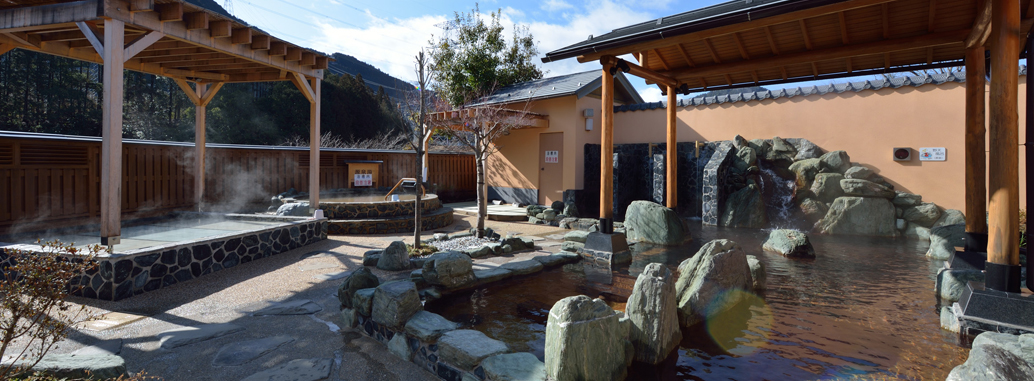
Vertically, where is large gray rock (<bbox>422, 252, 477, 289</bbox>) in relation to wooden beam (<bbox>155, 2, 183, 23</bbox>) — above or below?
below

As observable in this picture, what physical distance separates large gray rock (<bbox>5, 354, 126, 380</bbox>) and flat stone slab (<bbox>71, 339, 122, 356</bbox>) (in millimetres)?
762

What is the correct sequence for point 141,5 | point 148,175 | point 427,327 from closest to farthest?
point 427,327
point 141,5
point 148,175

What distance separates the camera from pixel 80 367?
2705 mm

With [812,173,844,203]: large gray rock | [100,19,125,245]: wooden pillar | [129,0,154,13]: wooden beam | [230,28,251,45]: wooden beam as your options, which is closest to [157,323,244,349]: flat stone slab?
[100,19,125,245]: wooden pillar

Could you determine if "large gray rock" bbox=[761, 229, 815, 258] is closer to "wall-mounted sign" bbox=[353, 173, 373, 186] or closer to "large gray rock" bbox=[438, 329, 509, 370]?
"large gray rock" bbox=[438, 329, 509, 370]

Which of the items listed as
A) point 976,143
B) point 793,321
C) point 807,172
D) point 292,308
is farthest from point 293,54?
point 807,172

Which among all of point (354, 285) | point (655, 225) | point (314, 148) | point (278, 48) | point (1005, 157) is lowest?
point (354, 285)

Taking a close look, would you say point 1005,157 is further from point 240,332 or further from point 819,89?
point 819,89

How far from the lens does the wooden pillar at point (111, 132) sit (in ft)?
17.7

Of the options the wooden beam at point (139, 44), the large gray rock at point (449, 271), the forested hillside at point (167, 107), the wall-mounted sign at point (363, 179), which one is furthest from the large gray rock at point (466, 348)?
the forested hillside at point (167, 107)

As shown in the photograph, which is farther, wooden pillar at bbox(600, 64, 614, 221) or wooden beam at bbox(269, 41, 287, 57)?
wooden beam at bbox(269, 41, 287, 57)

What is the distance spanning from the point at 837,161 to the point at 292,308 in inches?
458

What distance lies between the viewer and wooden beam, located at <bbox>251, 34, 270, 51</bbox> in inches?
293

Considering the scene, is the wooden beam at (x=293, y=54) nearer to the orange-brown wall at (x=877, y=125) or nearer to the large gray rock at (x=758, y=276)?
the large gray rock at (x=758, y=276)
